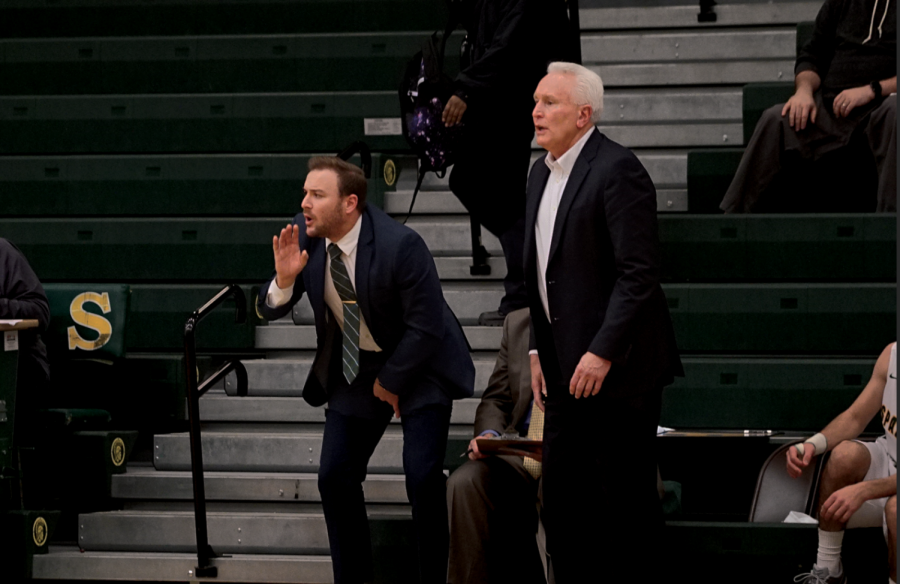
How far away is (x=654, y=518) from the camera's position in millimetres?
3262

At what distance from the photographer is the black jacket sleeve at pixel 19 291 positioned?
4449 mm

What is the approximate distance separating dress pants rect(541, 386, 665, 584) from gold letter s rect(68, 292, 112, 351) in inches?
81.5

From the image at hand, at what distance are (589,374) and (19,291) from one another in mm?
2344

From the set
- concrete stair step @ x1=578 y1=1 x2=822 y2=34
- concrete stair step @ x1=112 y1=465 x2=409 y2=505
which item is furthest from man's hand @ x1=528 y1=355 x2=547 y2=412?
concrete stair step @ x1=578 y1=1 x2=822 y2=34

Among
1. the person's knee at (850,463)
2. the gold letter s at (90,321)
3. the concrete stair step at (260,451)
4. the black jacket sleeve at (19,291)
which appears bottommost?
the concrete stair step at (260,451)

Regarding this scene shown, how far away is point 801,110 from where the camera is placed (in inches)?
194

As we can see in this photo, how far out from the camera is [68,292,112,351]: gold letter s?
15.4 feet

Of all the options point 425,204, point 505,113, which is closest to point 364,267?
point 505,113

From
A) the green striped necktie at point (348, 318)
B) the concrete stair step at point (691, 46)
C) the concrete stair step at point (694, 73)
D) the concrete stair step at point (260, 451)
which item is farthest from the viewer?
the concrete stair step at point (691, 46)

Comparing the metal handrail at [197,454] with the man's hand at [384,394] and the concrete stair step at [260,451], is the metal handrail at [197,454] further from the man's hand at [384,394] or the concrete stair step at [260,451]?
the man's hand at [384,394]

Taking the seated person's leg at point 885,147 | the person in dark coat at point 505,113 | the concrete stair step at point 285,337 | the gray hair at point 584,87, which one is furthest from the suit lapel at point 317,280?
the seated person's leg at point 885,147

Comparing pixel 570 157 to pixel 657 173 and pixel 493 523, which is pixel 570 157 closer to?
pixel 493 523

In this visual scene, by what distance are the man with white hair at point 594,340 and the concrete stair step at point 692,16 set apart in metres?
3.28

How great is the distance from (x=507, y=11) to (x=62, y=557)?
98.0 inches
